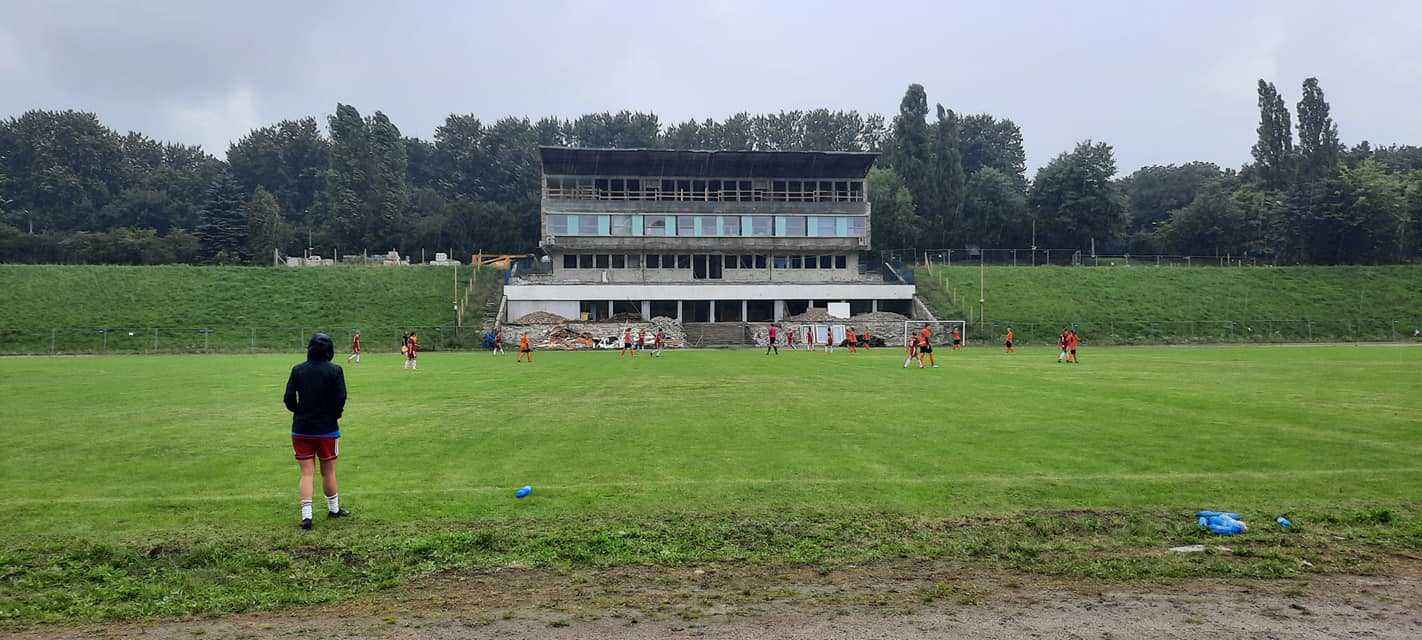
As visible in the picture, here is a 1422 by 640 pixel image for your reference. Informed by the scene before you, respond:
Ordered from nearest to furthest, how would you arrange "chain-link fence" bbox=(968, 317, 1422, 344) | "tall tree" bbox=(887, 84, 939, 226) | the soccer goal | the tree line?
"chain-link fence" bbox=(968, 317, 1422, 344)
the soccer goal
the tree line
"tall tree" bbox=(887, 84, 939, 226)

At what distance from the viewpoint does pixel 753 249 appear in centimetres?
7700

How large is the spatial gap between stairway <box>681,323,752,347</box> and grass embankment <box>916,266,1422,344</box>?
1528 cm

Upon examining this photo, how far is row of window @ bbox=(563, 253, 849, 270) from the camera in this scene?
7719cm

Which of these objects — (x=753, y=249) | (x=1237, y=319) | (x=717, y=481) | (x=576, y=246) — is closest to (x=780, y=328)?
(x=753, y=249)

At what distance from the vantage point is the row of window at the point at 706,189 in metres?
78.2

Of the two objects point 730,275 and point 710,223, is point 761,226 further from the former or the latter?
point 730,275

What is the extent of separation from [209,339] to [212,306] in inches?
347

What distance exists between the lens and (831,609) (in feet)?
21.1

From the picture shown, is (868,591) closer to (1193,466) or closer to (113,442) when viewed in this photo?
(1193,466)

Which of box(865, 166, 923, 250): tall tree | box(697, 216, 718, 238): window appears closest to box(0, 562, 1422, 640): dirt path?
box(697, 216, 718, 238): window

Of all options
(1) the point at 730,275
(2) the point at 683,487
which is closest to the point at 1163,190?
(1) the point at 730,275

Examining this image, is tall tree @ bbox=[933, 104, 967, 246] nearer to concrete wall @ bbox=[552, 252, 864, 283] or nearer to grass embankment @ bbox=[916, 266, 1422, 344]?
grass embankment @ bbox=[916, 266, 1422, 344]

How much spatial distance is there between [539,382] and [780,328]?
1468 inches

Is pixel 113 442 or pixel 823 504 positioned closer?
pixel 823 504
